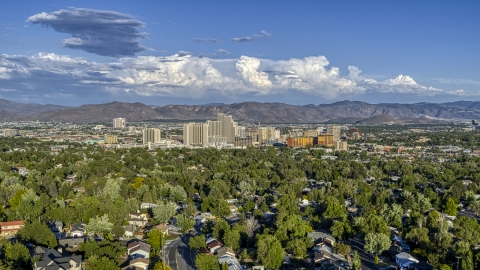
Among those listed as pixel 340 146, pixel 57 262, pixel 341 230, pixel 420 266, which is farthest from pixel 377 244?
pixel 340 146

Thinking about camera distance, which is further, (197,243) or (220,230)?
(220,230)

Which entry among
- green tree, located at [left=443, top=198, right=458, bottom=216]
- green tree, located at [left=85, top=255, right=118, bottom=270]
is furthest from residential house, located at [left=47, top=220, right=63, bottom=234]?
green tree, located at [left=443, top=198, right=458, bottom=216]

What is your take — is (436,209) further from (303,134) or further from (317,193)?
(303,134)

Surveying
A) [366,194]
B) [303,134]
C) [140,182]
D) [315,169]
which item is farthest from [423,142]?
[140,182]

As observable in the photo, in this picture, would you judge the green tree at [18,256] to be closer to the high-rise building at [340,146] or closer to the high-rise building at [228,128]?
the high-rise building at [340,146]

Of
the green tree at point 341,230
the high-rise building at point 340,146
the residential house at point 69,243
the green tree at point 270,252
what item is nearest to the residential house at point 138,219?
the residential house at point 69,243

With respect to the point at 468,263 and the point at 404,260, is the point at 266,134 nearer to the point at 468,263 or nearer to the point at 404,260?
the point at 404,260
